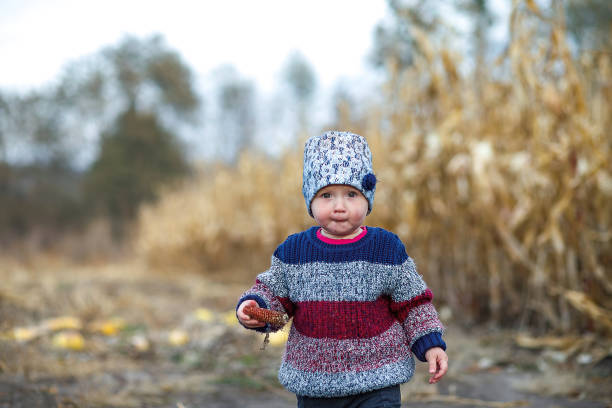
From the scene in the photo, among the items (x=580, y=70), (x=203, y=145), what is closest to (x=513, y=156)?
(x=580, y=70)

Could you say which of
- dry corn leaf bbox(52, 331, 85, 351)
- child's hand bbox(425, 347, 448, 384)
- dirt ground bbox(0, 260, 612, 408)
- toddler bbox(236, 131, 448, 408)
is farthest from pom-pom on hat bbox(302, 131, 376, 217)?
dry corn leaf bbox(52, 331, 85, 351)

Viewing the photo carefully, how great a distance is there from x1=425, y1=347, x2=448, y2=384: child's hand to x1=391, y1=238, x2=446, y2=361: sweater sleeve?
30 mm

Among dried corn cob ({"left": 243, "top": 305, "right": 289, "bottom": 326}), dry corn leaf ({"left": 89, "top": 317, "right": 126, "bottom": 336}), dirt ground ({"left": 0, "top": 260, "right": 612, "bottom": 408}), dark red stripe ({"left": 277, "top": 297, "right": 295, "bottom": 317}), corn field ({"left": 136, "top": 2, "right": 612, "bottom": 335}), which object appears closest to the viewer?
dried corn cob ({"left": 243, "top": 305, "right": 289, "bottom": 326})

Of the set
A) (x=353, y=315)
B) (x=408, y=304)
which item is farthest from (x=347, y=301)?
(x=408, y=304)

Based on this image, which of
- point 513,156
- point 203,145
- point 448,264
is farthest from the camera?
point 203,145

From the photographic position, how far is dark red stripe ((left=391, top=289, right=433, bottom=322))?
55.3 inches

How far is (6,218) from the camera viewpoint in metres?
14.1

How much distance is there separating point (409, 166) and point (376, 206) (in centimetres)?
52

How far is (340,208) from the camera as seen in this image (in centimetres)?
135

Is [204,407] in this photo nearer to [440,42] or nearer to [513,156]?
[513,156]

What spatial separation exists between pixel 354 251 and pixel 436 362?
1.12ft

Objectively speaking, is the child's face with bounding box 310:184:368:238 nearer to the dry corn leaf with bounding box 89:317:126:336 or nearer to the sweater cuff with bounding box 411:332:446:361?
the sweater cuff with bounding box 411:332:446:361

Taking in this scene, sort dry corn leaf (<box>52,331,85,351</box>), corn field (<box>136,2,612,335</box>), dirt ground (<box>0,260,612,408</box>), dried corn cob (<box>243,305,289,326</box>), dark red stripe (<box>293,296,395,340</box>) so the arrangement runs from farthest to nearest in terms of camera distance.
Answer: dry corn leaf (<box>52,331,85,351</box>)
corn field (<box>136,2,612,335</box>)
dirt ground (<box>0,260,612,408</box>)
dark red stripe (<box>293,296,395,340</box>)
dried corn cob (<box>243,305,289,326</box>)

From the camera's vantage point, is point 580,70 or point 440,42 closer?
point 580,70
